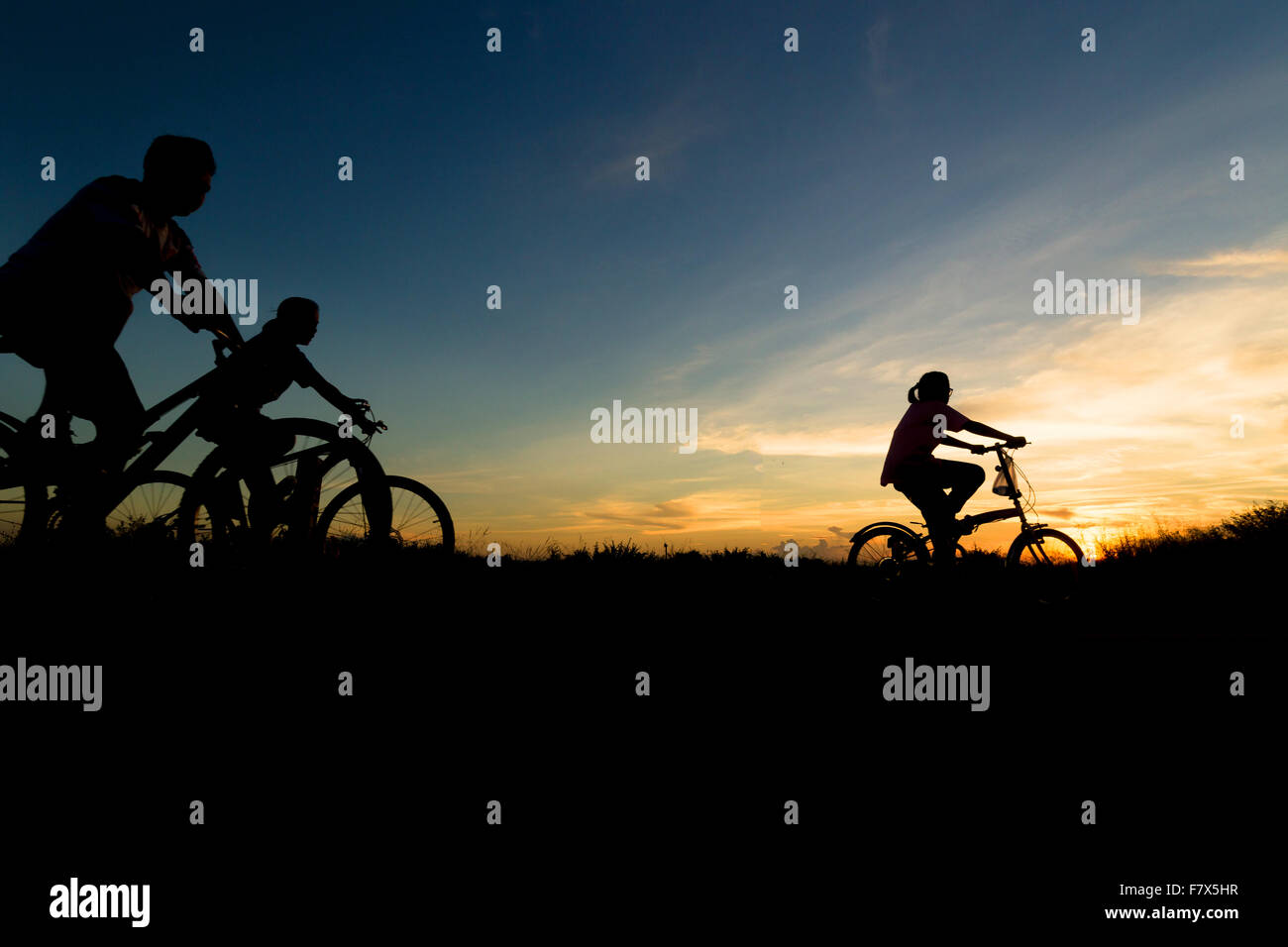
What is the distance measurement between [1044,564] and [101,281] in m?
9.05

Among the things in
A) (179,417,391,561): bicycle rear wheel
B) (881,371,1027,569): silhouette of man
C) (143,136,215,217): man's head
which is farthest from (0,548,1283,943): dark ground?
(143,136,215,217): man's head

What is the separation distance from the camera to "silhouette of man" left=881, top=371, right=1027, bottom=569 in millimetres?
8188

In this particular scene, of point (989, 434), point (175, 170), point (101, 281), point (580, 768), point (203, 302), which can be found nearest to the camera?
point (580, 768)

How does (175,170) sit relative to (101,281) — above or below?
above

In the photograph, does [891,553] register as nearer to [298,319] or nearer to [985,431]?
[985,431]

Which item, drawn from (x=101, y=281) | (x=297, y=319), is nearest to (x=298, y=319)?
(x=297, y=319)

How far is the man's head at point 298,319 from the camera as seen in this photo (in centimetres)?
483

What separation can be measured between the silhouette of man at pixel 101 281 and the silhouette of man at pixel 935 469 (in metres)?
7.14

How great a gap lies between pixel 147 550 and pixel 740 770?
444cm

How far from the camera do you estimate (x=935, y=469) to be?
8234mm

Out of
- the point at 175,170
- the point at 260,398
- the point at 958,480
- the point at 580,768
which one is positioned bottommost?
the point at 580,768

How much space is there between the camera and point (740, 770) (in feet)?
10.4
